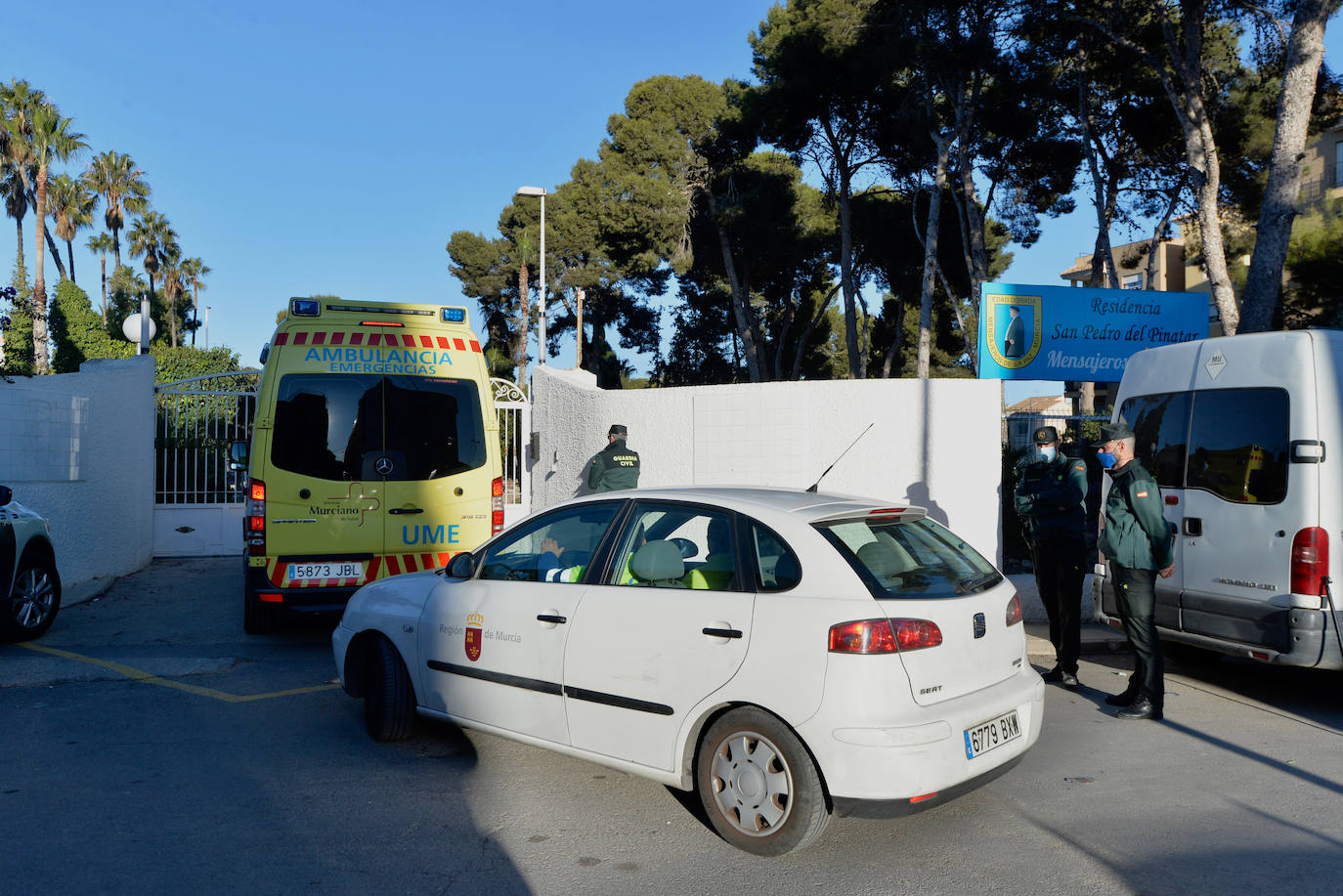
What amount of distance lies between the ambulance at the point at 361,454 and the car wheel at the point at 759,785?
14.5 ft

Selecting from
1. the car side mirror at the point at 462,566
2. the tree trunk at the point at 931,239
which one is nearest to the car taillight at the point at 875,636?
the car side mirror at the point at 462,566

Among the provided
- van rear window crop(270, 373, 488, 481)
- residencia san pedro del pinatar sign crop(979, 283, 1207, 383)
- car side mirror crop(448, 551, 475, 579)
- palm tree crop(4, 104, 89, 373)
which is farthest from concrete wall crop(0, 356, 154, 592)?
palm tree crop(4, 104, 89, 373)

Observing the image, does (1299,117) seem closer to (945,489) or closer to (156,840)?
(945,489)

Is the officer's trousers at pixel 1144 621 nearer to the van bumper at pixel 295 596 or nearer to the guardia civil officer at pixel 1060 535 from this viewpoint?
A: the guardia civil officer at pixel 1060 535

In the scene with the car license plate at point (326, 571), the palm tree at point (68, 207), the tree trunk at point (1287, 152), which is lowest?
the car license plate at point (326, 571)

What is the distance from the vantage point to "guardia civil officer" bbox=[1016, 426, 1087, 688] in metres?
6.66

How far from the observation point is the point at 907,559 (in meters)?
4.10

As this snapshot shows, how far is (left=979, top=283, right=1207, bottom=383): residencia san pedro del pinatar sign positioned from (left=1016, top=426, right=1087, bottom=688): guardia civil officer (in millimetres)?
4246

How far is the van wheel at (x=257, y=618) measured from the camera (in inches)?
314

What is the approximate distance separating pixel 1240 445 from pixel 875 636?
3887 millimetres

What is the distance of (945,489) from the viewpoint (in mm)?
9203

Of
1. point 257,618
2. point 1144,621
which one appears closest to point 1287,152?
point 1144,621

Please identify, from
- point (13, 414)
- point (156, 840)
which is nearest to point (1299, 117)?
point (156, 840)

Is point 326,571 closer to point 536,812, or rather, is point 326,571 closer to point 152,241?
point 536,812
